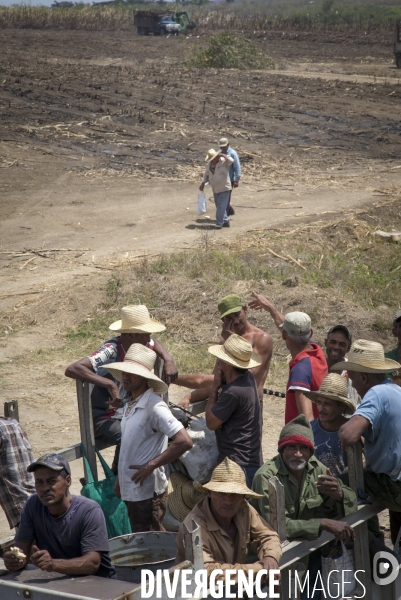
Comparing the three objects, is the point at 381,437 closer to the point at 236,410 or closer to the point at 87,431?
the point at 236,410

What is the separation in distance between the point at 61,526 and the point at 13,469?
1.12m

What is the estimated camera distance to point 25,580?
14.4 ft

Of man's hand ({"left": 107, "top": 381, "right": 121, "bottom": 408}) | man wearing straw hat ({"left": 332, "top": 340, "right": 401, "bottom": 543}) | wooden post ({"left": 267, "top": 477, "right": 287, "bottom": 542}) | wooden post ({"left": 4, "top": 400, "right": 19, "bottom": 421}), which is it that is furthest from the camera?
man's hand ({"left": 107, "top": 381, "right": 121, "bottom": 408})

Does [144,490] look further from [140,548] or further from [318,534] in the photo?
[318,534]

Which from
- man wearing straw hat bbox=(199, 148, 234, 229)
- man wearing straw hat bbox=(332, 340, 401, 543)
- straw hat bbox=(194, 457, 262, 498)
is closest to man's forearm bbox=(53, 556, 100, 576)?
straw hat bbox=(194, 457, 262, 498)

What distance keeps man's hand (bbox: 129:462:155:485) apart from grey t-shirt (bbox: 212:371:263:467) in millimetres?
559

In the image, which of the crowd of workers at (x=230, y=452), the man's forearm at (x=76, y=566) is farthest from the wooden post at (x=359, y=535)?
the man's forearm at (x=76, y=566)

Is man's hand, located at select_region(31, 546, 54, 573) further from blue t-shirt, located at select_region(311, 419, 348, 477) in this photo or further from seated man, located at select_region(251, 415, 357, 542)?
blue t-shirt, located at select_region(311, 419, 348, 477)

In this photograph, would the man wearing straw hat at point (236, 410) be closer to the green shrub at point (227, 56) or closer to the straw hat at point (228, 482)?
the straw hat at point (228, 482)

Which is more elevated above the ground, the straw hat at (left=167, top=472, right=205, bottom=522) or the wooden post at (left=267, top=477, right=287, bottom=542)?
the wooden post at (left=267, top=477, right=287, bottom=542)

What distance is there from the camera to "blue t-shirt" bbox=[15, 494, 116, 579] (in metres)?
4.72

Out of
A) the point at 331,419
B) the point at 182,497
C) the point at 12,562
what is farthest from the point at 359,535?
the point at 12,562

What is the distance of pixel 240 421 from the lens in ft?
19.2

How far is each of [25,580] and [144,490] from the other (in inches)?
55.7
